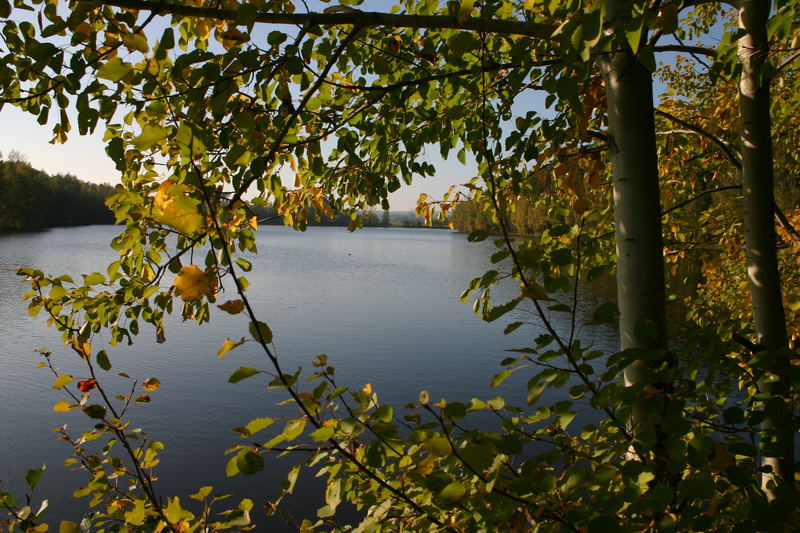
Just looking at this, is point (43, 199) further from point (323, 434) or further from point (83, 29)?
point (323, 434)

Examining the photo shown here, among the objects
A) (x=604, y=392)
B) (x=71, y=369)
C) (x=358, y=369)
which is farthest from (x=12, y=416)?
(x=604, y=392)

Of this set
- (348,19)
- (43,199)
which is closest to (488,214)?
(348,19)

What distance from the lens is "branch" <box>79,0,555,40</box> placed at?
53.2 inches

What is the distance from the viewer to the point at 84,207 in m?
75.0

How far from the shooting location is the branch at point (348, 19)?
135 cm

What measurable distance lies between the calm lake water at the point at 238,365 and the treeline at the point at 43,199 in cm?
2978

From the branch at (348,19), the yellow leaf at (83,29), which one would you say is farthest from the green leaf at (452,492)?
the yellow leaf at (83,29)

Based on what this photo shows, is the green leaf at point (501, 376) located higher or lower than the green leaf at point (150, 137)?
lower

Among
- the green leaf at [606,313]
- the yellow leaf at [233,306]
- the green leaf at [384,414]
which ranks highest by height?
the yellow leaf at [233,306]

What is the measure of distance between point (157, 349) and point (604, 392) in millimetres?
12442

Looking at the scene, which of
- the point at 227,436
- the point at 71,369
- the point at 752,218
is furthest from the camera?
the point at 71,369

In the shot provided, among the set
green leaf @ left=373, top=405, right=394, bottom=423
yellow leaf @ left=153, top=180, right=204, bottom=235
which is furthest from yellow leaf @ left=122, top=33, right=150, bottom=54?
green leaf @ left=373, top=405, right=394, bottom=423

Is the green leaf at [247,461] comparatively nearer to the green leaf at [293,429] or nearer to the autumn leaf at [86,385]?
the green leaf at [293,429]

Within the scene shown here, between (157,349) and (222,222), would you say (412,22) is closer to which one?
(222,222)
